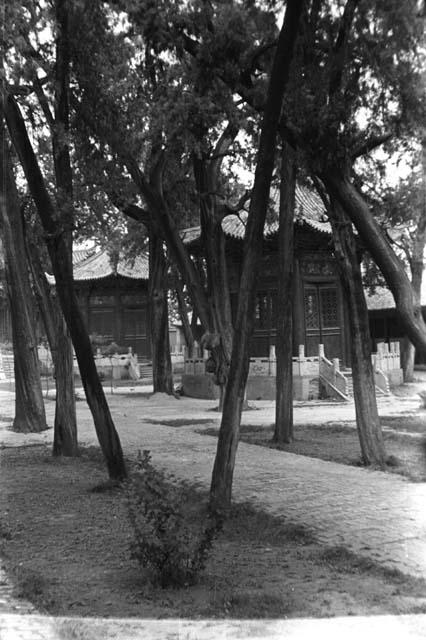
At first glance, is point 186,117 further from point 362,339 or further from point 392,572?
point 392,572

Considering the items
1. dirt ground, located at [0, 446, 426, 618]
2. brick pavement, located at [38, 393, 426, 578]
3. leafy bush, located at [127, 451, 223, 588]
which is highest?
leafy bush, located at [127, 451, 223, 588]

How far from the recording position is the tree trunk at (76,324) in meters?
7.60

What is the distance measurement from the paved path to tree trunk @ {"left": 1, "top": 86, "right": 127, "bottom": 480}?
3.00ft

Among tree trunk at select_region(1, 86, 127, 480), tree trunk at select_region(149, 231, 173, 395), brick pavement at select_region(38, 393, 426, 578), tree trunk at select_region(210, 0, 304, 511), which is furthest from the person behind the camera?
tree trunk at select_region(149, 231, 173, 395)

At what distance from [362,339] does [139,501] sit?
4737 mm

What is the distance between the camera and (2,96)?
29.0ft

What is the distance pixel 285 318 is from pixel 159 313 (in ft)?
37.6

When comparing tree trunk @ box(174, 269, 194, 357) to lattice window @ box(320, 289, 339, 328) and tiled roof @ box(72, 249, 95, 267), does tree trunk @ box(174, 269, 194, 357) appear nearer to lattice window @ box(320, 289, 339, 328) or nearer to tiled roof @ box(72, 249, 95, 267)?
lattice window @ box(320, 289, 339, 328)

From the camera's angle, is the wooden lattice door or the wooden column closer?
the wooden column

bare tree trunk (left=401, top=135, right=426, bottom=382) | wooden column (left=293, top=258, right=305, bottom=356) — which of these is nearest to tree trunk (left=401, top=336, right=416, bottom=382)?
bare tree trunk (left=401, top=135, right=426, bottom=382)

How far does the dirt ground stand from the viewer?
384 cm

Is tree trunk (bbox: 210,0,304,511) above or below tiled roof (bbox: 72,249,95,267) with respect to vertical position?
below

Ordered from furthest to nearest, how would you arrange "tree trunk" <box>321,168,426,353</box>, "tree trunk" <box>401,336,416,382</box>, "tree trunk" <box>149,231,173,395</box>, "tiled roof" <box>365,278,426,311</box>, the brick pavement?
"tiled roof" <box>365,278,426,311</box> → "tree trunk" <box>401,336,416,382</box> → "tree trunk" <box>149,231,173,395</box> → "tree trunk" <box>321,168,426,353</box> → the brick pavement

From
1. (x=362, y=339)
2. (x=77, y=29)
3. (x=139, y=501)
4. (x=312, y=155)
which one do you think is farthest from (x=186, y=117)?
(x=139, y=501)
